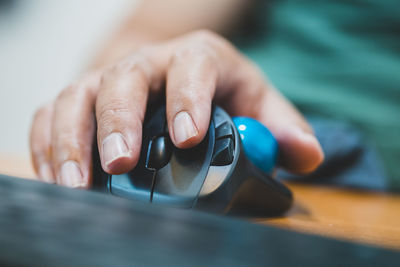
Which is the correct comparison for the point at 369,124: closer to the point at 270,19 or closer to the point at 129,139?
the point at 270,19

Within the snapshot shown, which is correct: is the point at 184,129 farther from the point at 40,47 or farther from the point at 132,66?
the point at 40,47

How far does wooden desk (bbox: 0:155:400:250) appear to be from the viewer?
0.31 metres

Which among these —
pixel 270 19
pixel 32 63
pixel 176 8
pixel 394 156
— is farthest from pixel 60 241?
pixel 32 63

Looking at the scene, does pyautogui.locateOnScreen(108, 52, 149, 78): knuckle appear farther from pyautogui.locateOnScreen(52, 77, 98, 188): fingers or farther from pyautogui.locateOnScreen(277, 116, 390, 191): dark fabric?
pyautogui.locateOnScreen(277, 116, 390, 191): dark fabric

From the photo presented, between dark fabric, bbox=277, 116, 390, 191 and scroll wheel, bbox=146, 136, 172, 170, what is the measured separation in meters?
0.32

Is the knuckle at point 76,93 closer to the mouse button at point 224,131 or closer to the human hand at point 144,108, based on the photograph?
the human hand at point 144,108

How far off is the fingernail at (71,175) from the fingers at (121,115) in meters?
0.04

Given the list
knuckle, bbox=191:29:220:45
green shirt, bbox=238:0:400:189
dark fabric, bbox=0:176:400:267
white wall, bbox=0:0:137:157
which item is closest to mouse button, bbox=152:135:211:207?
dark fabric, bbox=0:176:400:267

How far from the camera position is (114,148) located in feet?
1.11

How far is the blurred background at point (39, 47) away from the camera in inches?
53.8

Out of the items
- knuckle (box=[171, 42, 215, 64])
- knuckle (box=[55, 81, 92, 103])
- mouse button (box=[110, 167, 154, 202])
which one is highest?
knuckle (box=[171, 42, 215, 64])

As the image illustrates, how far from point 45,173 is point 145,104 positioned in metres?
0.18

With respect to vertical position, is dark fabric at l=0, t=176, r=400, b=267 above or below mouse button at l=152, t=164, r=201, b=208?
above

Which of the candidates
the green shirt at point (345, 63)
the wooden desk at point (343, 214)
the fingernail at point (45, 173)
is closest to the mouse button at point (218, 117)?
the wooden desk at point (343, 214)
